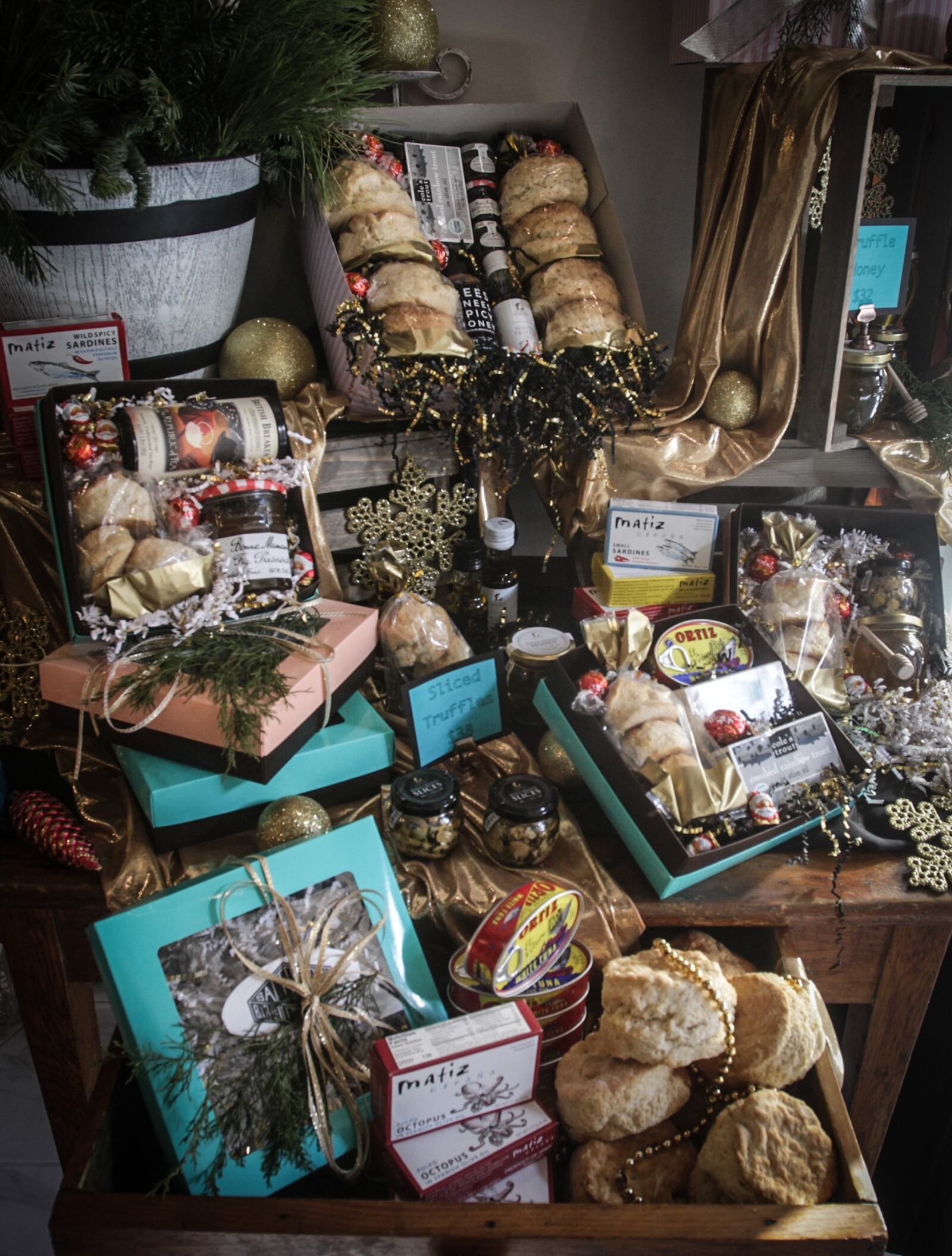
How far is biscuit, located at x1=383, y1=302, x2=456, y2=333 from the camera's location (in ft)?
4.44

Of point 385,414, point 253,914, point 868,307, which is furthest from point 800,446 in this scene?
point 253,914

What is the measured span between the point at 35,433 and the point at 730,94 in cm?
113

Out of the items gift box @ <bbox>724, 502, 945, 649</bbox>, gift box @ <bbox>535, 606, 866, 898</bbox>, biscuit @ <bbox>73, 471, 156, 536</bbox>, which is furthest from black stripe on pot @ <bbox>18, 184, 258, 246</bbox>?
gift box @ <bbox>724, 502, 945, 649</bbox>

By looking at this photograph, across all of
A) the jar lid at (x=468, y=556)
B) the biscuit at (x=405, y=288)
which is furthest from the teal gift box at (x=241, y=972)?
the biscuit at (x=405, y=288)

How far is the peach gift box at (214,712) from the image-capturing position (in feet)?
3.51

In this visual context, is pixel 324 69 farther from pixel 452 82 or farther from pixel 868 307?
pixel 868 307

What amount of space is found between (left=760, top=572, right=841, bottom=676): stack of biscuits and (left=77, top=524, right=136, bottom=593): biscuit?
0.89 meters

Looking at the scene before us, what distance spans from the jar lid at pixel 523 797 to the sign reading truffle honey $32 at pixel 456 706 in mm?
112

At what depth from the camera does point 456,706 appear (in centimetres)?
123

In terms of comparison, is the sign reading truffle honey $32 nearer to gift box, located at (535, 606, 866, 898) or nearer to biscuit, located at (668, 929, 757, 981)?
gift box, located at (535, 606, 866, 898)

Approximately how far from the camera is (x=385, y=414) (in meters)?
1.40

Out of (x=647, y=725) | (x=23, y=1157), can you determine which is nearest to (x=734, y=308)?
(x=647, y=725)

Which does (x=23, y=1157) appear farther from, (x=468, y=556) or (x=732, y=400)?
(x=732, y=400)

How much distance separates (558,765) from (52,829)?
2.04ft
